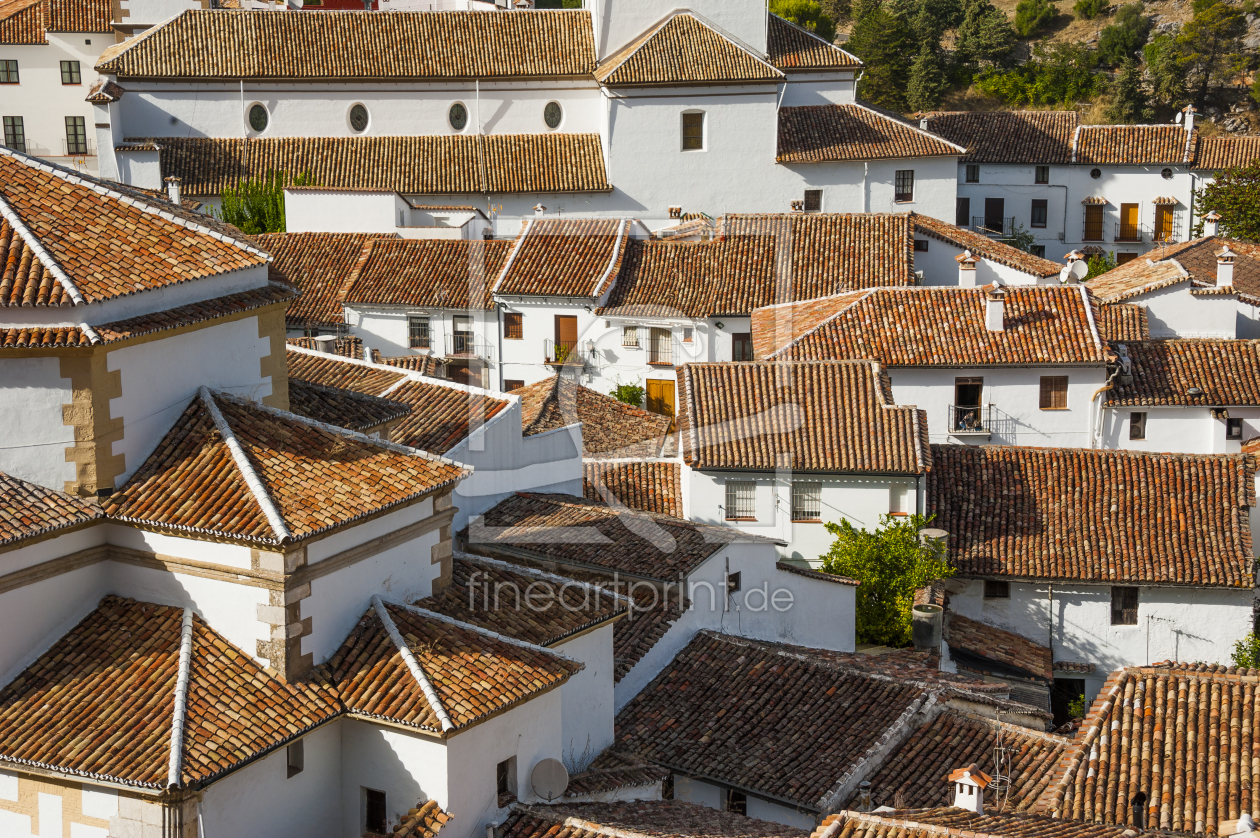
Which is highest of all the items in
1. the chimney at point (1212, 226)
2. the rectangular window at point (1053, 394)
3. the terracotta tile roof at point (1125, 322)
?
the chimney at point (1212, 226)

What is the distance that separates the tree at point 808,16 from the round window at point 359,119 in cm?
4253

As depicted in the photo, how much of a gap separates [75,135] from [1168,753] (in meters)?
54.0

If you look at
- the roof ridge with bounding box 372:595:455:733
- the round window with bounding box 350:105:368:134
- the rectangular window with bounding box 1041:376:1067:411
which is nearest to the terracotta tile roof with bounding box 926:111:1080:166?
the round window with bounding box 350:105:368:134

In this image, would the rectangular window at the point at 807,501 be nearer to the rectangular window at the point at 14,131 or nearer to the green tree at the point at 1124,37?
the rectangular window at the point at 14,131

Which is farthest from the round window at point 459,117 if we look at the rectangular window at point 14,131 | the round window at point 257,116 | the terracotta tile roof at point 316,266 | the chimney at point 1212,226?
the chimney at point 1212,226

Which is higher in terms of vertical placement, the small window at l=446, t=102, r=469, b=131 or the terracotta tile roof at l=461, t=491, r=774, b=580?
the small window at l=446, t=102, r=469, b=131

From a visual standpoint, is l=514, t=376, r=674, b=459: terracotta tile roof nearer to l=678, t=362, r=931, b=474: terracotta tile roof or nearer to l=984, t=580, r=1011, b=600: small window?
l=678, t=362, r=931, b=474: terracotta tile roof

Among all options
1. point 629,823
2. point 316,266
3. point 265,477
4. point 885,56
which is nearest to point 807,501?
point 629,823

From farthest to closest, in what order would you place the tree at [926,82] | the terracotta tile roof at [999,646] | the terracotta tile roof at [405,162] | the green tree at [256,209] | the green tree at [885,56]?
the green tree at [885,56] → the tree at [926,82] → the terracotta tile roof at [405,162] → the green tree at [256,209] → the terracotta tile roof at [999,646]

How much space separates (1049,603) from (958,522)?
2514mm

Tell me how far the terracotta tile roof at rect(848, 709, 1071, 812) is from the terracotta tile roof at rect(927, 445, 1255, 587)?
26.7 ft

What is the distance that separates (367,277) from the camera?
4444cm

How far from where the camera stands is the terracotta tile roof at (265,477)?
16125mm

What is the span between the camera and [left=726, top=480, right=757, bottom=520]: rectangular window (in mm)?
29953
